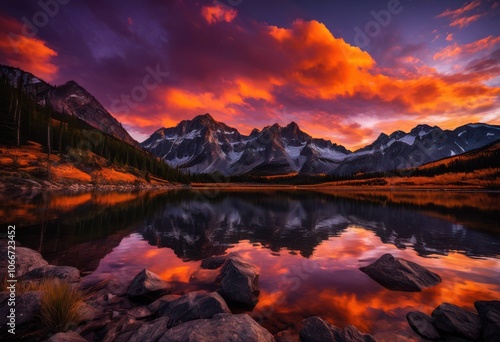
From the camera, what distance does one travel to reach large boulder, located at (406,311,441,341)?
8492 mm

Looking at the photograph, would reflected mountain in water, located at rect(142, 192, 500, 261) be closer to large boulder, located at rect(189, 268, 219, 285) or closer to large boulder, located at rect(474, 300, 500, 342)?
large boulder, located at rect(189, 268, 219, 285)

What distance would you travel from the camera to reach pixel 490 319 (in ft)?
26.8

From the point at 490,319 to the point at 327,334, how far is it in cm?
553

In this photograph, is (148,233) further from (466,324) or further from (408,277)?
(466,324)

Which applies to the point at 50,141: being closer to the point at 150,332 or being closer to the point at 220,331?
the point at 150,332

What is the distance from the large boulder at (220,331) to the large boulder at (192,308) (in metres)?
1.44

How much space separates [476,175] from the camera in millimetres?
176000

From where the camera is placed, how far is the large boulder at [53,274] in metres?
12.0

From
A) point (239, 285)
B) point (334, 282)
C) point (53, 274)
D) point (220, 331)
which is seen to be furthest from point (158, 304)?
point (334, 282)

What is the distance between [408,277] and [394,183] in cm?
21078

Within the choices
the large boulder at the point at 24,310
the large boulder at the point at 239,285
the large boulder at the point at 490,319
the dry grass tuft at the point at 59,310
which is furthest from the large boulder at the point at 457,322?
the large boulder at the point at 24,310

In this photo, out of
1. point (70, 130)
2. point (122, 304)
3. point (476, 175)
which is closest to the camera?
point (122, 304)

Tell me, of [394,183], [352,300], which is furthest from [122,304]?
[394,183]

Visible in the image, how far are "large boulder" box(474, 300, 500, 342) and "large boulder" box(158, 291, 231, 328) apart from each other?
8.76 meters
